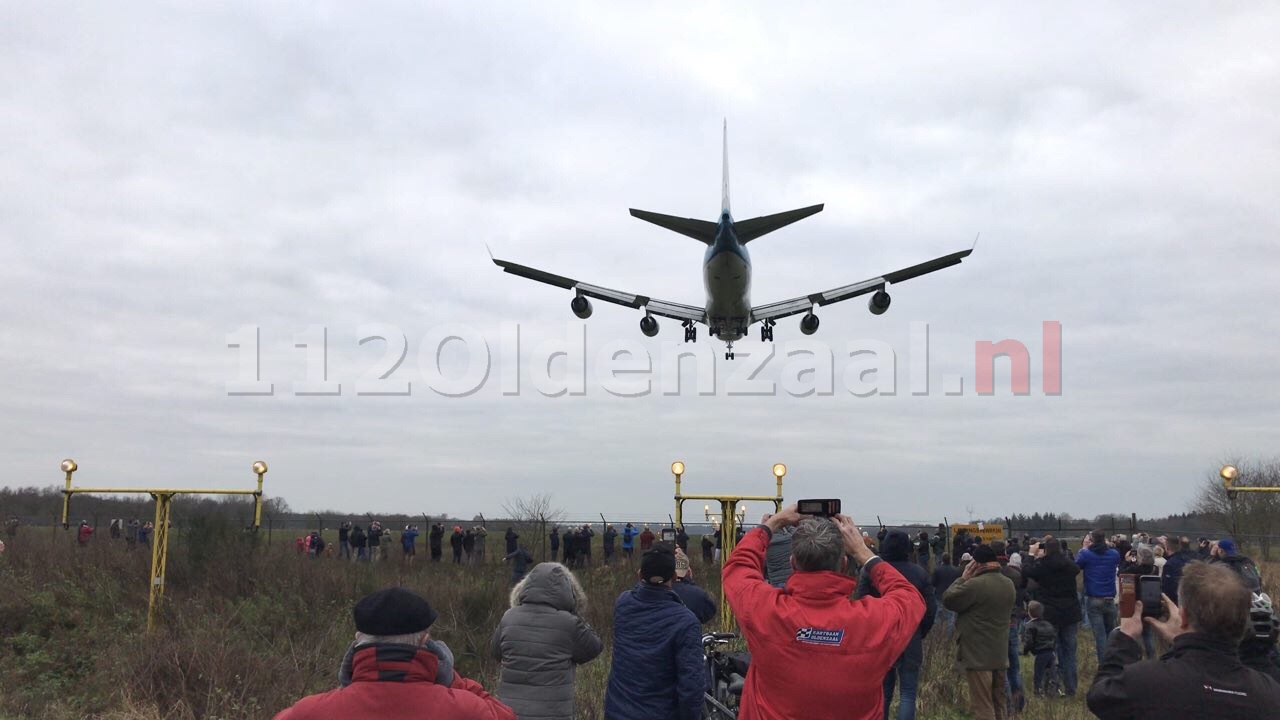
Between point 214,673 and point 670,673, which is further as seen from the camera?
point 214,673

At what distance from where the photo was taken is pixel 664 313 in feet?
103

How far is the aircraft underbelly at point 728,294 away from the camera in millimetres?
27281

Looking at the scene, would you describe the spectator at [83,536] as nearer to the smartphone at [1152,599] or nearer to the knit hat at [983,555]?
the knit hat at [983,555]

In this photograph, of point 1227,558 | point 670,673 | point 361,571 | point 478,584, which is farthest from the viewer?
point 361,571

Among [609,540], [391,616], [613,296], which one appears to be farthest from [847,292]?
[391,616]

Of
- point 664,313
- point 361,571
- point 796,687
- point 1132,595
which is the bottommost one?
point 361,571

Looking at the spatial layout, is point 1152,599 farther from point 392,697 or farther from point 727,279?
point 727,279

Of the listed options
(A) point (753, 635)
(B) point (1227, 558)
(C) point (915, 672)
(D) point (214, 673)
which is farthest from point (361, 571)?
(A) point (753, 635)

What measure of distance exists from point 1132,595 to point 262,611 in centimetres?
1692

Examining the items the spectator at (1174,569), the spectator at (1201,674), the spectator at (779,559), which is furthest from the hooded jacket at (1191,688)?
the spectator at (1174,569)

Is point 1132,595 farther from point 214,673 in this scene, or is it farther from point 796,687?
point 214,673

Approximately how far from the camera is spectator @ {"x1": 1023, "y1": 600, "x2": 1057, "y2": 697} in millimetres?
11750

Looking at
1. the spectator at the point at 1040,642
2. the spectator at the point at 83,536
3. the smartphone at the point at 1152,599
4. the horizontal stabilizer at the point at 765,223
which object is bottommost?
the spectator at the point at 83,536

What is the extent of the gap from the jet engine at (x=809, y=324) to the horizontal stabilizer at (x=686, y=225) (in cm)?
394
